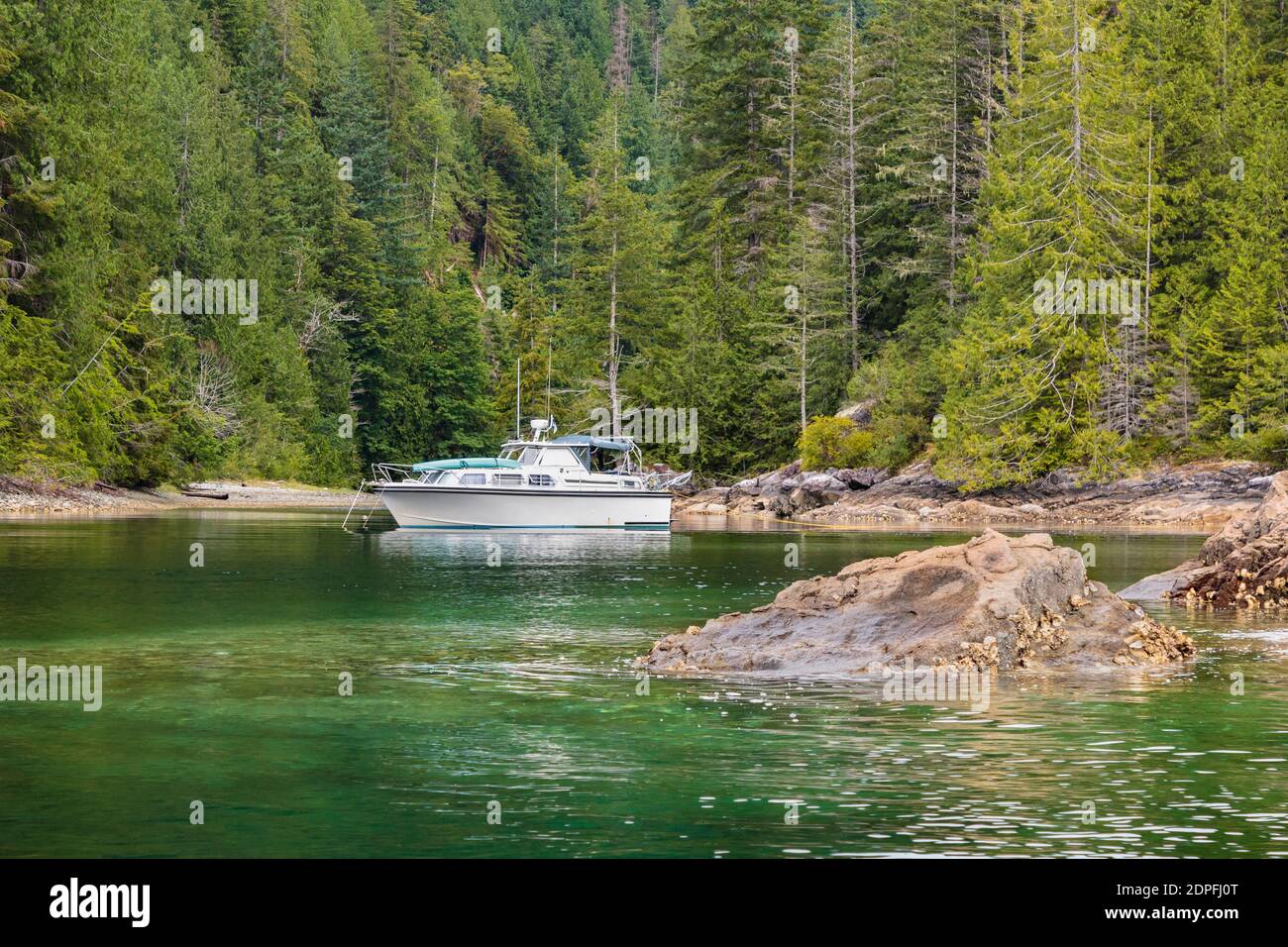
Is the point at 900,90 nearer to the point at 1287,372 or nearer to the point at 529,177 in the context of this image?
the point at 1287,372

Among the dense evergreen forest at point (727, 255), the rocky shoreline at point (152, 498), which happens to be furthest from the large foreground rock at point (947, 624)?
the rocky shoreline at point (152, 498)

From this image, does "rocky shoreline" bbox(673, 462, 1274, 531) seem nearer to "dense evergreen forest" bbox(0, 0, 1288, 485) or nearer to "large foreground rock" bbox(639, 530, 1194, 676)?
"dense evergreen forest" bbox(0, 0, 1288, 485)

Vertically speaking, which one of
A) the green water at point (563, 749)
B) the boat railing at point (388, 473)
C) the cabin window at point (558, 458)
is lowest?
the green water at point (563, 749)

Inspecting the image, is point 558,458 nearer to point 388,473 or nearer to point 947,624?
point 388,473

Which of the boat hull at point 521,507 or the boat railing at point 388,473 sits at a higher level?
the boat railing at point 388,473

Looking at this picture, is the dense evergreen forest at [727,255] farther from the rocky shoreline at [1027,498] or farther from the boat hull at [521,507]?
the boat hull at [521,507]

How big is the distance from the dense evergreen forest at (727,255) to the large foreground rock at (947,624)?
4250 cm

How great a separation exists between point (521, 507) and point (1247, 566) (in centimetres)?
3459

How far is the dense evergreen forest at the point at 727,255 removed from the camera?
61969 millimetres

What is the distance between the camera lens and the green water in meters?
11.1

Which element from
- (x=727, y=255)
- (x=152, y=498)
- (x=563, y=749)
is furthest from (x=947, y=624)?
(x=727, y=255)

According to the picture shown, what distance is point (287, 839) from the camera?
1091 cm
